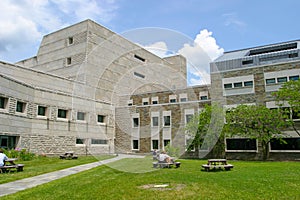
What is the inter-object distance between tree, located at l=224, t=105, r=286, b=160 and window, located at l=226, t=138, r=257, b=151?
52.4 inches

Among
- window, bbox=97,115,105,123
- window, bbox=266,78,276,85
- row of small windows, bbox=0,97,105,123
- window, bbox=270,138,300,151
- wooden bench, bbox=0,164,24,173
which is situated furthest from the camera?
window, bbox=97,115,105,123

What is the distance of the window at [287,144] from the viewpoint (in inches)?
1077

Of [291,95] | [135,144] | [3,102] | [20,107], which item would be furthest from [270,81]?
[3,102]

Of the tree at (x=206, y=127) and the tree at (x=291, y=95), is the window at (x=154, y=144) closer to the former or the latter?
the tree at (x=206, y=127)

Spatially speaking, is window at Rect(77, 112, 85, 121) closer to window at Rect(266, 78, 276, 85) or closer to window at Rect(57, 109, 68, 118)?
window at Rect(57, 109, 68, 118)

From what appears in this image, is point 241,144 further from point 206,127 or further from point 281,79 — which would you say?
point 281,79

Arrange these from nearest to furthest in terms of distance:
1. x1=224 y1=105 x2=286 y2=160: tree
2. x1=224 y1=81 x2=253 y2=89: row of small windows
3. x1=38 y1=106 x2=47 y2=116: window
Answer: x1=224 y1=105 x2=286 y2=160: tree
x1=38 y1=106 x2=47 y2=116: window
x1=224 y1=81 x2=253 y2=89: row of small windows

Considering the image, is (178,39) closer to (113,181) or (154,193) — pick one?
Answer: (154,193)

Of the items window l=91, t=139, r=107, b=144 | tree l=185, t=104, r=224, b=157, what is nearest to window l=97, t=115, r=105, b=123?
window l=91, t=139, r=107, b=144

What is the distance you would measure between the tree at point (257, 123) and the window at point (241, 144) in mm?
1330

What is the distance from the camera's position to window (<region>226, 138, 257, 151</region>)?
29.3 metres

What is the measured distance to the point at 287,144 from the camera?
27.7 metres

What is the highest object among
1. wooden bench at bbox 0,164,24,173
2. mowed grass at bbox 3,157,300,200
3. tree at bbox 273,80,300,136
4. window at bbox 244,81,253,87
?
window at bbox 244,81,253,87

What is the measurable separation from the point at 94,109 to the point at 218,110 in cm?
1572
